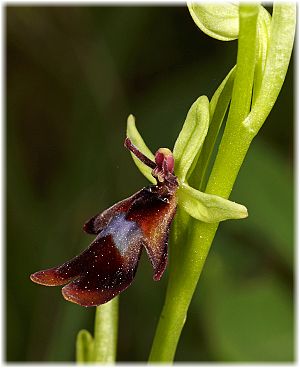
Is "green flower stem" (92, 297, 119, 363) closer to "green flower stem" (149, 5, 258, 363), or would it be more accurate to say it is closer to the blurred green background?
"green flower stem" (149, 5, 258, 363)

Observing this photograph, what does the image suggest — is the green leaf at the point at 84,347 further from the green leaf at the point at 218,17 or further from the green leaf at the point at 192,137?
the green leaf at the point at 218,17

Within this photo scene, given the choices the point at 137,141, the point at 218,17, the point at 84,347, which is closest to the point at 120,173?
the point at 84,347

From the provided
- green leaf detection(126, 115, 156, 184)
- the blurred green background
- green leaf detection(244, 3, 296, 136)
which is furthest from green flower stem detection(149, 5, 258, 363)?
the blurred green background

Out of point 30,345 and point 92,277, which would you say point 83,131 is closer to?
point 30,345

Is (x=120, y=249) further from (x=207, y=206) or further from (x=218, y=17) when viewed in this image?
(x=218, y=17)

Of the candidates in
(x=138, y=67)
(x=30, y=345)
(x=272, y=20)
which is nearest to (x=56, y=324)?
(x=30, y=345)
